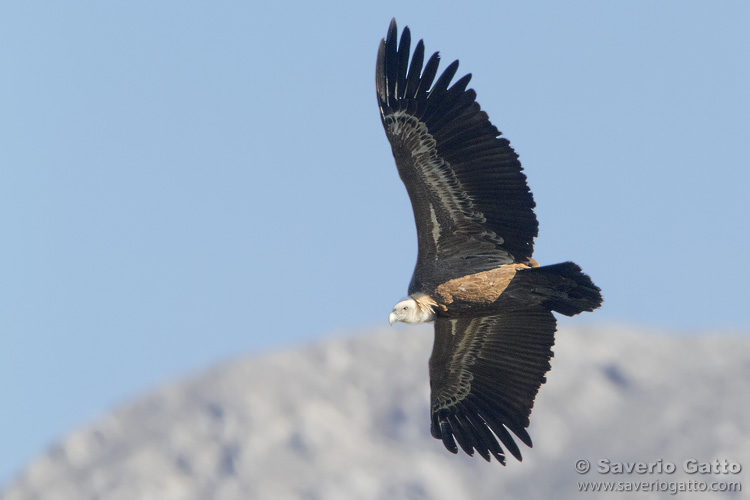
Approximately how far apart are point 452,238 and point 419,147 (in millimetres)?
1492

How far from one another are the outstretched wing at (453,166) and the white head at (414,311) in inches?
25.0

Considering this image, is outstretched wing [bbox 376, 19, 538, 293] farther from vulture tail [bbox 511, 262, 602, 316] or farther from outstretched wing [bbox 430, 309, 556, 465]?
outstretched wing [bbox 430, 309, 556, 465]

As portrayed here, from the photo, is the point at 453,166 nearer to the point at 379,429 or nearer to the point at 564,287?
the point at 564,287

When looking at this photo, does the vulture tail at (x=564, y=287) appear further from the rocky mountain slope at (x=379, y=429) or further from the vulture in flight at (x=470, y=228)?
the rocky mountain slope at (x=379, y=429)

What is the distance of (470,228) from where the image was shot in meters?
17.4

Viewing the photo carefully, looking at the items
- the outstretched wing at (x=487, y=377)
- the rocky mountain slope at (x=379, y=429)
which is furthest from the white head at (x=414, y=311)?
the rocky mountain slope at (x=379, y=429)

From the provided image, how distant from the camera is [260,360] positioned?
4323 inches

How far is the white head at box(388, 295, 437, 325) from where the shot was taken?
16969mm

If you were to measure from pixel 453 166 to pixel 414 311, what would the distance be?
2.17 meters

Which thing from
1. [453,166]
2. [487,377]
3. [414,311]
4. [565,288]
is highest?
[453,166]

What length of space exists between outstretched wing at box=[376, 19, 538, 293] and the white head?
0.63 meters

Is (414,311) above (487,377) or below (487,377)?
above

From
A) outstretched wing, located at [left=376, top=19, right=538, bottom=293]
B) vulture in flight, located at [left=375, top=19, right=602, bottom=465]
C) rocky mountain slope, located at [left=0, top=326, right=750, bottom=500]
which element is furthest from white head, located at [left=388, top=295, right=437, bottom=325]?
rocky mountain slope, located at [left=0, top=326, right=750, bottom=500]

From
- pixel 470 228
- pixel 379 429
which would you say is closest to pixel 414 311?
pixel 470 228
